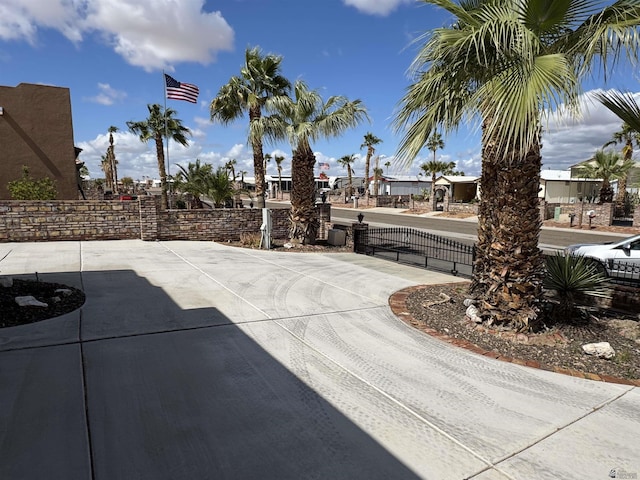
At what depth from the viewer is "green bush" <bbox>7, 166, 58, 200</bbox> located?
48.9 feet

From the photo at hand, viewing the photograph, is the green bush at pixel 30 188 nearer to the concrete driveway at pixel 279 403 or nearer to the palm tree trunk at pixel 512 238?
the concrete driveway at pixel 279 403

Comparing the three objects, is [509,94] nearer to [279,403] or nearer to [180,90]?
[279,403]

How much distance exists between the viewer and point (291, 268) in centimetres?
980

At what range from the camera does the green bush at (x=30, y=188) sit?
587 inches

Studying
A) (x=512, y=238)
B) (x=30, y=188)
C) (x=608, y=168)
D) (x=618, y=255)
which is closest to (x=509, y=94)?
(x=512, y=238)

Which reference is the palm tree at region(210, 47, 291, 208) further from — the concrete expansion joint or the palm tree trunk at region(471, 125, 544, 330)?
the concrete expansion joint

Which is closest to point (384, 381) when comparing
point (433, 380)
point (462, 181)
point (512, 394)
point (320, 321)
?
point (433, 380)

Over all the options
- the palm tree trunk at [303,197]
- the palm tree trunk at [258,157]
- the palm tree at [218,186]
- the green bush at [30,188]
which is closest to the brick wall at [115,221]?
the palm tree trunk at [258,157]

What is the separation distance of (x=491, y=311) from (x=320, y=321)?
2505 mm

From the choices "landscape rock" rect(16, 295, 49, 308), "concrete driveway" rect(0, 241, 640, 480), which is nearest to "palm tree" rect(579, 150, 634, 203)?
"concrete driveway" rect(0, 241, 640, 480)

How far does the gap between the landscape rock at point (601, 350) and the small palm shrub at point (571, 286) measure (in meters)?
1.00

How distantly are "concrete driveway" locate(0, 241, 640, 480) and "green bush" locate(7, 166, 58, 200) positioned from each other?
11.7 metres

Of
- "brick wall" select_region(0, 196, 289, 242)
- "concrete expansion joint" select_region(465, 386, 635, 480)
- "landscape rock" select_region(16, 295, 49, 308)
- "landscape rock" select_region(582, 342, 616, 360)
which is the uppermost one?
"brick wall" select_region(0, 196, 289, 242)

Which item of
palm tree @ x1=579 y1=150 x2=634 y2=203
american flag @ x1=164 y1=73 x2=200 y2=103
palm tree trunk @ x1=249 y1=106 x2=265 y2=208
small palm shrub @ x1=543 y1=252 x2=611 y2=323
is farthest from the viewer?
palm tree @ x1=579 y1=150 x2=634 y2=203
